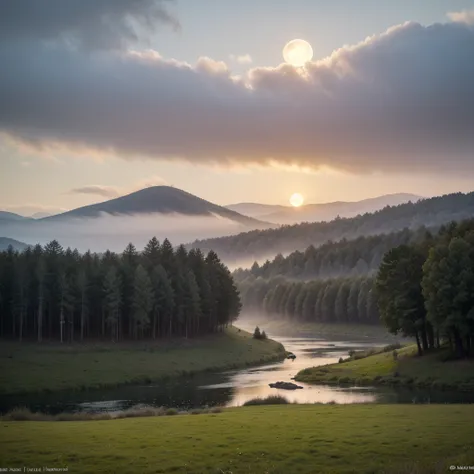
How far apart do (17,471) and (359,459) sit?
17210 mm

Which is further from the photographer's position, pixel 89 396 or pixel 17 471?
pixel 89 396

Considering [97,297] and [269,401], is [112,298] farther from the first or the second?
[269,401]

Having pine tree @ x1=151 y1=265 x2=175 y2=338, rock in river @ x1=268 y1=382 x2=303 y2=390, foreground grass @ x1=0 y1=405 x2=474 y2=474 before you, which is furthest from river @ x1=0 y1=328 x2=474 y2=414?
pine tree @ x1=151 y1=265 x2=175 y2=338

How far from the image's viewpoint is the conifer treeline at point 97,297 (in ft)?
386

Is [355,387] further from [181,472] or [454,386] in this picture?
[181,472]

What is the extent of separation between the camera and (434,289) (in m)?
84.1

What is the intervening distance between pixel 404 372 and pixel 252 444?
55.6 metres

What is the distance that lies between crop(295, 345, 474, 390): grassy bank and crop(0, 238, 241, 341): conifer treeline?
147 ft

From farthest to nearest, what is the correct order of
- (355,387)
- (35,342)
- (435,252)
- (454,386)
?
1. (35,342)
2. (435,252)
3. (355,387)
4. (454,386)

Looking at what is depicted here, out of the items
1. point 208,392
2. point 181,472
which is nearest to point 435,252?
point 208,392

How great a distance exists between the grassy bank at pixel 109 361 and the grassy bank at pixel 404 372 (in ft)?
83.8

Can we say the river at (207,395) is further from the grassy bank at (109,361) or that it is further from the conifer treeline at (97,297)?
the conifer treeline at (97,297)

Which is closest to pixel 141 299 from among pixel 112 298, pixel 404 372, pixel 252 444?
pixel 112 298

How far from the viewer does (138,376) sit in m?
95.6
